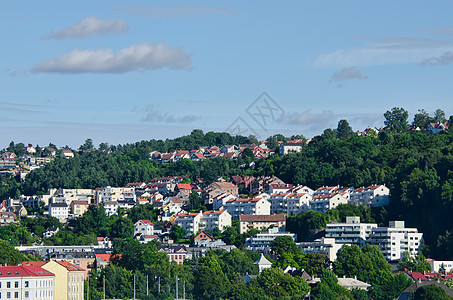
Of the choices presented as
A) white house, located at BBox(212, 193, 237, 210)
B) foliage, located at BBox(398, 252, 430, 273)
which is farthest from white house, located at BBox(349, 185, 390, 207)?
white house, located at BBox(212, 193, 237, 210)

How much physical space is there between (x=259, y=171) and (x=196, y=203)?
11885mm

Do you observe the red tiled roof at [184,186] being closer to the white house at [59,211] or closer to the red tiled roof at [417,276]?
the white house at [59,211]

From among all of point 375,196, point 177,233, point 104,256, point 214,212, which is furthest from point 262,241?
point 104,256

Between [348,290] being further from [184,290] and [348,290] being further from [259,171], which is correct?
[259,171]

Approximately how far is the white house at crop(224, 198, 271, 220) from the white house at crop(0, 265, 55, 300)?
41.4 metres

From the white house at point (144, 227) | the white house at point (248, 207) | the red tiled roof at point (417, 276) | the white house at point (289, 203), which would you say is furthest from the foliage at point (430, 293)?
the white house at point (144, 227)

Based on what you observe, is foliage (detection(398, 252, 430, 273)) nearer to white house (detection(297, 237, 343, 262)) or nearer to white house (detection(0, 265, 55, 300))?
white house (detection(297, 237, 343, 262))

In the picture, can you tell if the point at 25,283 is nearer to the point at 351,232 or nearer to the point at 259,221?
the point at 351,232

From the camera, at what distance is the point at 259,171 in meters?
122

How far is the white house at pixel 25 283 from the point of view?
200 ft

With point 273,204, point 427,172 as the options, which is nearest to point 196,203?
point 273,204

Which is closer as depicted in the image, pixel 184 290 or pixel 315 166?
pixel 184 290

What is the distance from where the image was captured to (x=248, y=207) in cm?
10494

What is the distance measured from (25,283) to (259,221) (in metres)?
40.5
